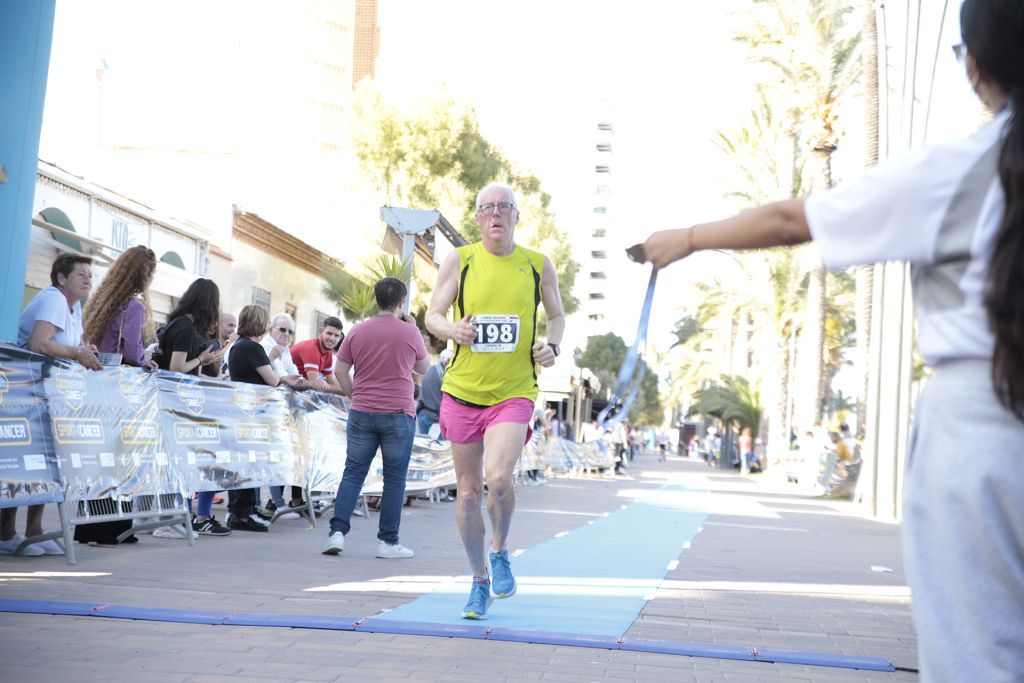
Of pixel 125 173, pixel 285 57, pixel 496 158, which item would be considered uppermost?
pixel 285 57

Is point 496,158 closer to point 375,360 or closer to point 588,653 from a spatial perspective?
point 375,360

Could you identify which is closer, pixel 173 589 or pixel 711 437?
pixel 173 589

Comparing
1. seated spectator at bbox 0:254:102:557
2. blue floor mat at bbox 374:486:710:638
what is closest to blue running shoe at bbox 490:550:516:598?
blue floor mat at bbox 374:486:710:638

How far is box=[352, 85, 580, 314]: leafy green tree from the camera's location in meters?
37.7

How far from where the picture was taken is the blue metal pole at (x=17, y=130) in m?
9.16

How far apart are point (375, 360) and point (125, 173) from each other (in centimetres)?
2453

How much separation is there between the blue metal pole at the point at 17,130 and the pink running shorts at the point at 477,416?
15.6 ft

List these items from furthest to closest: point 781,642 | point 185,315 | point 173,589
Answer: point 185,315, point 173,589, point 781,642

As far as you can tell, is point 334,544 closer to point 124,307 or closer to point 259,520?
point 259,520

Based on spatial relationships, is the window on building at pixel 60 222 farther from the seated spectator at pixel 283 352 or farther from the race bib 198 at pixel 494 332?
the race bib 198 at pixel 494 332

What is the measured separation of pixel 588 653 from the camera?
17.3 feet

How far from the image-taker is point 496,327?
594cm

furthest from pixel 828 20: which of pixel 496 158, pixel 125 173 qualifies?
pixel 125 173

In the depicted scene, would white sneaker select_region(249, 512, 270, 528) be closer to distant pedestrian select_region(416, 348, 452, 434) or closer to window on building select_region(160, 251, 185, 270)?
distant pedestrian select_region(416, 348, 452, 434)
